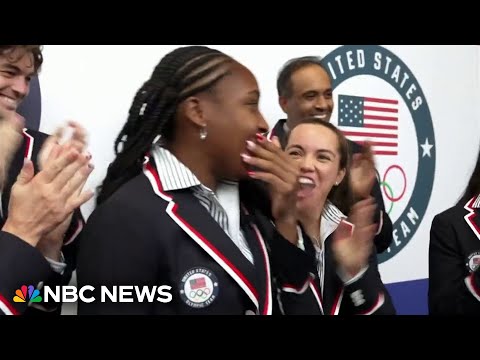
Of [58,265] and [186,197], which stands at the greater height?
[186,197]

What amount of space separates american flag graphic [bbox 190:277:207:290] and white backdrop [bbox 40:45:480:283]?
0.39 metres

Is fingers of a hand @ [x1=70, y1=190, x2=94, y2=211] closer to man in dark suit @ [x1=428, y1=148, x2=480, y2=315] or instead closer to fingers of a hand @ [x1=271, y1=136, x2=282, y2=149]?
fingers of a hand @ [x1=271, y1=136, x2=282, y2=149]

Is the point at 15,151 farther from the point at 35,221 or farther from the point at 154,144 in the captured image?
the point at 154,144

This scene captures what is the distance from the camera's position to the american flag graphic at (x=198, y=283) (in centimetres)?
228

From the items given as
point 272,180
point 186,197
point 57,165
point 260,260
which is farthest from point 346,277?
point 57,165

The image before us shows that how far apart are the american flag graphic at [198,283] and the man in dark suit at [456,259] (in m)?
0.97

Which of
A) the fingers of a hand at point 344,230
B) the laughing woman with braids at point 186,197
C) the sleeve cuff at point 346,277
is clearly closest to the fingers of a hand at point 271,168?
the laughing woman with braids at point 186,197

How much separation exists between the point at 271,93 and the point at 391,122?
0.51 meters

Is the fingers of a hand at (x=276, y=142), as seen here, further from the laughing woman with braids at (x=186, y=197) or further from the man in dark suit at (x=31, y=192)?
the man in dark suit at (x=31, y=192)

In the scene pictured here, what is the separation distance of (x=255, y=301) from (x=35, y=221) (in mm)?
738

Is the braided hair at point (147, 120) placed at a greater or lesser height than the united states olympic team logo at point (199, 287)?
greater

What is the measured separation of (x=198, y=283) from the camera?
228 centimetres

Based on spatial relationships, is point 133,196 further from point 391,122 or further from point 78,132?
point 391,122

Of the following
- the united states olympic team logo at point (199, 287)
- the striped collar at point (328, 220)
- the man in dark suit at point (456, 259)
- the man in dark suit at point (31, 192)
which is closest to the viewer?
the man in dark suit at point (31, 192)
